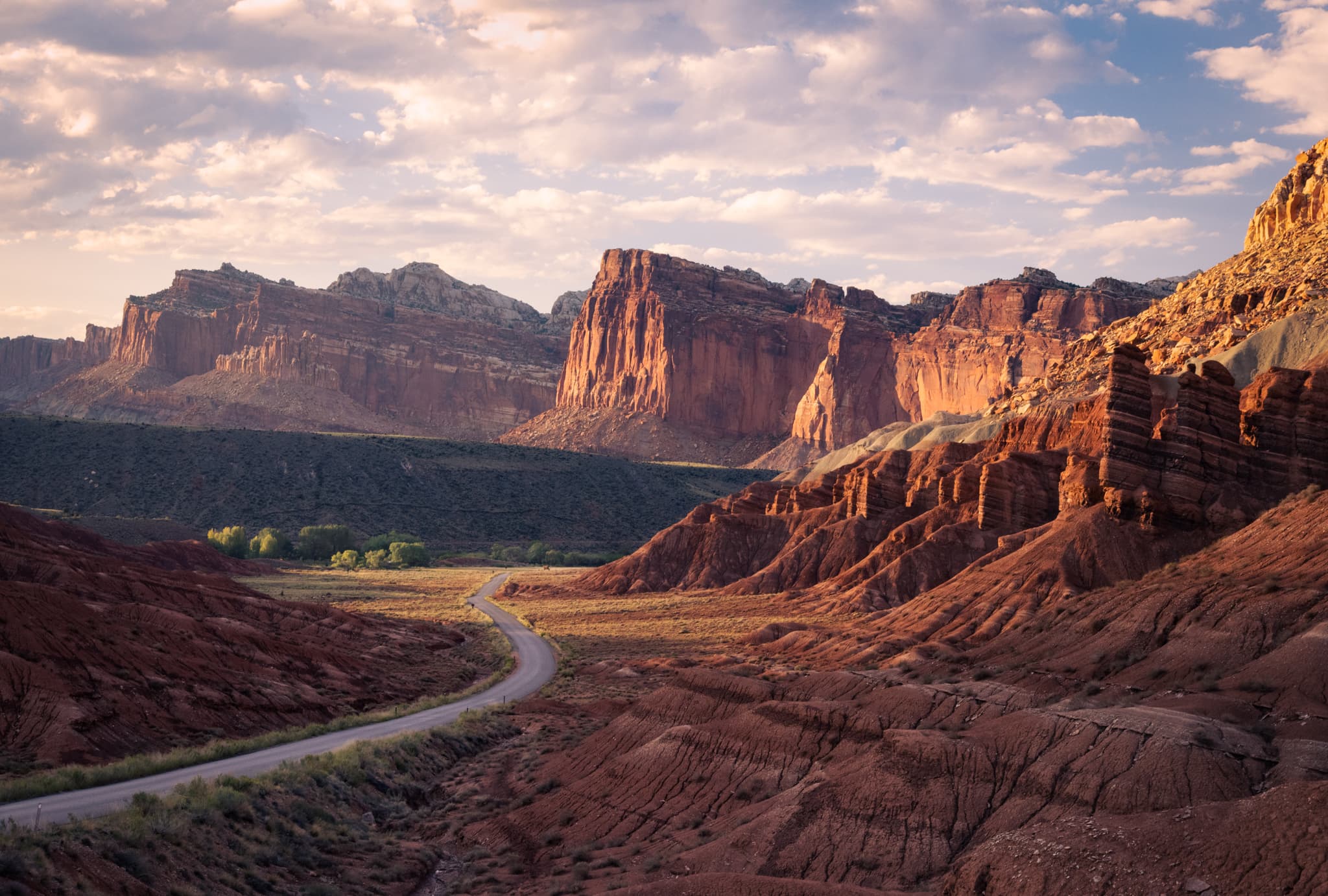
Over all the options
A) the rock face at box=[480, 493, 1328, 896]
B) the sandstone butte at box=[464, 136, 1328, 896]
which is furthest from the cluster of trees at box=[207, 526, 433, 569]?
the rock face at box=[480, 493, 1328, 896]

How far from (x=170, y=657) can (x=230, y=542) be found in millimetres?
77242

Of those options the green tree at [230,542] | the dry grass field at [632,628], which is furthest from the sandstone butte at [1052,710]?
the green tree at [230,542]

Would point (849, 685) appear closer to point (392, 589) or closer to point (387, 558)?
point (392, 589)

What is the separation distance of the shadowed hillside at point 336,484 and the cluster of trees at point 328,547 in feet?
27.1

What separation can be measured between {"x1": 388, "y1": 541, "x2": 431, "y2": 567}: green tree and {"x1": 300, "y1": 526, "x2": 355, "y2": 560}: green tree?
676cm

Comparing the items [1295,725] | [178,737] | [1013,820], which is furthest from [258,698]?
[1295,725]

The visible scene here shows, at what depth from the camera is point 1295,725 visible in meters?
20.5

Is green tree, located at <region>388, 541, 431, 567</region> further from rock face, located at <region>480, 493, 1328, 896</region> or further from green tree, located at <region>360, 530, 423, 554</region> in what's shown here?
rock face, located at <region>480, 493, 1328, 896</region>

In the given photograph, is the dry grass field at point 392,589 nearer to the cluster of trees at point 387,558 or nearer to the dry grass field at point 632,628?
the cluster of trees at point 387,558

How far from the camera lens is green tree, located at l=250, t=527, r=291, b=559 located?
11806 centimetres

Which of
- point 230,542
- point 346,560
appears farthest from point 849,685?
point 230,542

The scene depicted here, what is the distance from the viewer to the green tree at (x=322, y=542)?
122 meters

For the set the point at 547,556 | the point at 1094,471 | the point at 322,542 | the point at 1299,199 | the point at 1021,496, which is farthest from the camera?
the point at 547,556

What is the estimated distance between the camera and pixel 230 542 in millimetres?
110875
